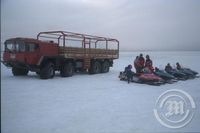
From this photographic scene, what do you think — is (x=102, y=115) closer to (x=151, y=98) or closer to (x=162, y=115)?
(x=162, y=115)

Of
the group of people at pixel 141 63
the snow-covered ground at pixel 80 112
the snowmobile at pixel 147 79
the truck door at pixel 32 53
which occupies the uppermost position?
the truck door at pixel 32 53

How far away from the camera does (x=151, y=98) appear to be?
20.5ft

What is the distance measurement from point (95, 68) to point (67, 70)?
218 centimetres

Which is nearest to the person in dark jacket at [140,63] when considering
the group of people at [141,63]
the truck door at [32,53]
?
the group of people at [141,63]

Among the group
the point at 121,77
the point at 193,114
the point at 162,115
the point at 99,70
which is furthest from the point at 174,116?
the point at 99,70

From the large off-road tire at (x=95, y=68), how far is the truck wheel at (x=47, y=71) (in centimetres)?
274

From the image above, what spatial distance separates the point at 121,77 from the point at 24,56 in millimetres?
3566

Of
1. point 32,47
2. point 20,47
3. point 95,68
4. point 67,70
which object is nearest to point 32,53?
point 32,47

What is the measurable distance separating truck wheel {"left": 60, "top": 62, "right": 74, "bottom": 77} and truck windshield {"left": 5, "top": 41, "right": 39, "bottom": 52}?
153 centimetres

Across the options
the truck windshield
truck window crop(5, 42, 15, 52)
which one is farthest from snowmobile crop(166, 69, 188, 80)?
truck window crop(5, 42, 15, 52)

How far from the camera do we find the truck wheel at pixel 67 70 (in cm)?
1090

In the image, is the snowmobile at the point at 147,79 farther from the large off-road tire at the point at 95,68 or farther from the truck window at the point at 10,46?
the truck window at the point at 10,46

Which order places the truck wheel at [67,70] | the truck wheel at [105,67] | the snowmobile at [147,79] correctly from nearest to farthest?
A: the snowmobile at [147,79], the truck wheel at [67,70], the truck wheel at [105,67]

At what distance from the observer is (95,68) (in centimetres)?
1288
